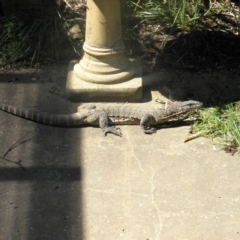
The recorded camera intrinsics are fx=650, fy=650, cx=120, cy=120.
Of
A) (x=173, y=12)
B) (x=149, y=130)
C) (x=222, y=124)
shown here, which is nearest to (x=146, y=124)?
(x=149, y=130)

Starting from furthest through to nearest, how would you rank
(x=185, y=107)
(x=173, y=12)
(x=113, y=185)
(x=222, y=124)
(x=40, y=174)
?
(x=173, y=12), (x=185, y=107), (x=222, y=124), (x=40, y=174), (x=113, y=185)

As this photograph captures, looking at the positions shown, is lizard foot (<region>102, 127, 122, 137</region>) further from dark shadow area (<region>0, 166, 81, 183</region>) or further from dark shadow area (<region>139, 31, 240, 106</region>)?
dark shadow area (<region>139, 31, 240, 106</region>)

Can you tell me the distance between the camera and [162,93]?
25.5 ft

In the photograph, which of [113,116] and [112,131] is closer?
[112,131]

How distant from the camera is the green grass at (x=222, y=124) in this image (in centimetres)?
679

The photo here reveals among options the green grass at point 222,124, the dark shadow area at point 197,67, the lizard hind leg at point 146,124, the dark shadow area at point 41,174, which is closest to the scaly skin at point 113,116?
the lizard hind leg at point 146,124

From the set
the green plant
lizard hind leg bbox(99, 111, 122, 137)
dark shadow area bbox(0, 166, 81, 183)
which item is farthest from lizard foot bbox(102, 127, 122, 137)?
the green plant

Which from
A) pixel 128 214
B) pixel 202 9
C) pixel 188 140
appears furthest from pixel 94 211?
pixel 202 9

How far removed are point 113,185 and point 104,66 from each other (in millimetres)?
1895

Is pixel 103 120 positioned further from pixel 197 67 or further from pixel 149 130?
pixel 197 67

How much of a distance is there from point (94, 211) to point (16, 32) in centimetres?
361

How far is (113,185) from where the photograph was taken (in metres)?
6.12

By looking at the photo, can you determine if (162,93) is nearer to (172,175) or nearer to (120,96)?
(120,96)

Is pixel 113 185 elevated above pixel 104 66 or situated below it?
below
